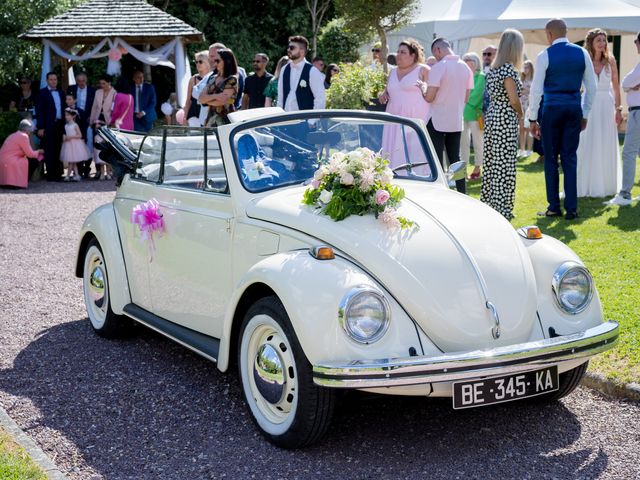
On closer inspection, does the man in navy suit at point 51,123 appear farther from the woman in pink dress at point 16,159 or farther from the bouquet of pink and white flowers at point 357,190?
the bouquet of pink and white flowers at point 357,190

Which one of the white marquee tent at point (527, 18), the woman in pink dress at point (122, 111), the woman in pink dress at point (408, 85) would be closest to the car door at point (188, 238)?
the woman in pink dress at point (408, 85)

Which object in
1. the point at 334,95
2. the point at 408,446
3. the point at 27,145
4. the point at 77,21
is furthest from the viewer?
the point at 77,21

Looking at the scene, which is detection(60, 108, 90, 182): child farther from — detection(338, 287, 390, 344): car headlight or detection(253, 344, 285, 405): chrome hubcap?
detection(338, 287, 390, 344): car headlight

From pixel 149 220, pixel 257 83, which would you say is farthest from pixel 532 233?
pixel 257 83

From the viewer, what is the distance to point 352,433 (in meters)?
4.49

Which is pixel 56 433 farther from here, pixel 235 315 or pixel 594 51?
pixel 594 51

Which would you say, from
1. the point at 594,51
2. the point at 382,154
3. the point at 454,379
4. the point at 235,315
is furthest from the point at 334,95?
the point at 454,379

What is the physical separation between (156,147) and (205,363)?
161 centimetres

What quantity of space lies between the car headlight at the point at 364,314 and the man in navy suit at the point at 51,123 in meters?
13.9

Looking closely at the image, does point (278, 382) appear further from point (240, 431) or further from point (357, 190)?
point (357, 190)

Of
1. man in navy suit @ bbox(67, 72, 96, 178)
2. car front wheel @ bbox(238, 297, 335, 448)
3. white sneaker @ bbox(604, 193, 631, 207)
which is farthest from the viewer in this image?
man in navy suit @ bbox(67, 72, 96, 178)

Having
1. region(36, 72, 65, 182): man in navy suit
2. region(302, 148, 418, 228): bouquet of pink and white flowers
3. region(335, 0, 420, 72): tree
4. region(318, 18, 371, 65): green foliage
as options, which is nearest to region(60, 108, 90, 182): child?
region(36, 72, 65, 182): man in navy suit

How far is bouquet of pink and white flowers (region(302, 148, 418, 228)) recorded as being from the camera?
4539 millimetres

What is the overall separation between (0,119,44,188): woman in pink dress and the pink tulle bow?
10.9 meters
